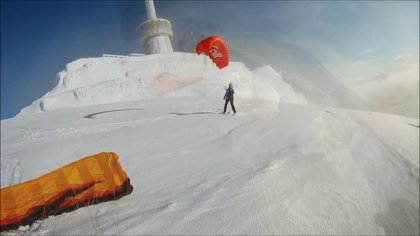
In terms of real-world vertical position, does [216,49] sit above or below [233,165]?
above

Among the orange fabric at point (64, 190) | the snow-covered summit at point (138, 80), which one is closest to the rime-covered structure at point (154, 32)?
the snow-covered summit at point (138, 80)

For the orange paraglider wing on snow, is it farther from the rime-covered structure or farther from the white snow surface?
the rime-covered structure

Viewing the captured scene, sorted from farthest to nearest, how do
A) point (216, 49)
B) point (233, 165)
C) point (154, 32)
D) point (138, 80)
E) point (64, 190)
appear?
point (154, 32) < point (138, 80) < point (216, 49) < point (233, 165) < point (64, 190)

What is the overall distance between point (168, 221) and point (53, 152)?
827 centimetres

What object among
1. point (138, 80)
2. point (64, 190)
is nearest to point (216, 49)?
point (64, 190)

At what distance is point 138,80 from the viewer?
34.3m

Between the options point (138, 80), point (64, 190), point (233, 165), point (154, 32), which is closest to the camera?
point (64, 190)

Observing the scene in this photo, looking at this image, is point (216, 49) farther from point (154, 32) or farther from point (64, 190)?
point (154, 32)

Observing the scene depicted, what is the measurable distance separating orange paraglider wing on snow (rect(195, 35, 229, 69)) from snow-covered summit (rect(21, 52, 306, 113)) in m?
11.0

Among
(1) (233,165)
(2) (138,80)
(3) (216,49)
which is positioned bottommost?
(1) (233,165)

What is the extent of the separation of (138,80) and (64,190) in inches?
1140

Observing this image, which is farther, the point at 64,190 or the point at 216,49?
the point at 216,49

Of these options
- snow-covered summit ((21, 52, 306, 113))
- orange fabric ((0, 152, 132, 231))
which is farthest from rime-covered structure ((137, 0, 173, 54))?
orange fabric ((0, 152, 132, 231))

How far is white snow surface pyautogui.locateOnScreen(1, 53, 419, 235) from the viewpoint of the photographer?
248 inches
